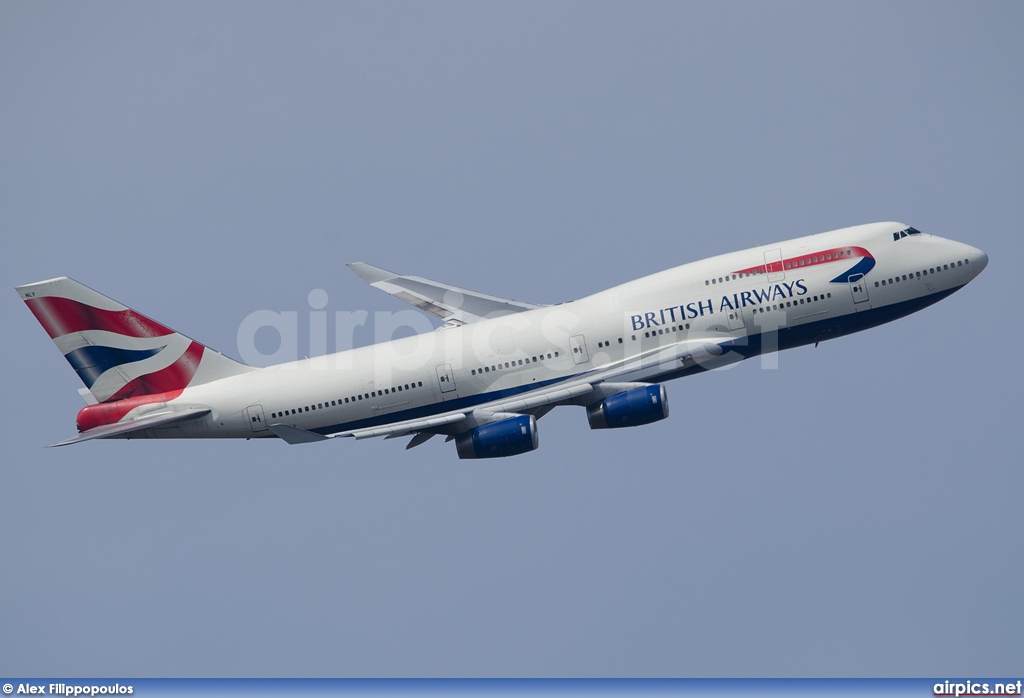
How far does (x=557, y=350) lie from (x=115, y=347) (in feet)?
69.2

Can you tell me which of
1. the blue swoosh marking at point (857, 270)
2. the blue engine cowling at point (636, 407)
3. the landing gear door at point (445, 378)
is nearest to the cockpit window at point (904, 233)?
the blue swoosh marking at point (857, 270)

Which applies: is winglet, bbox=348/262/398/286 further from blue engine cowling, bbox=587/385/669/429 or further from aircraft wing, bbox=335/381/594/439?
blue engine cowling, bbox=587/385/669/429

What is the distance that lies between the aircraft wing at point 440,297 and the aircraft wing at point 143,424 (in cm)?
1263

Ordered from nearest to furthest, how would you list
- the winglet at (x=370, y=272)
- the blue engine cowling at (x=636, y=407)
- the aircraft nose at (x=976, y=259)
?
the blue engine cowling at (x=636, y=407), the aircraft nose at (x=976, y=259), the winglet at (x=370, y=272)

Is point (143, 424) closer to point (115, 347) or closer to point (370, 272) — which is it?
point (115, 347)

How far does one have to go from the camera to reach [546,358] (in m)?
70.2

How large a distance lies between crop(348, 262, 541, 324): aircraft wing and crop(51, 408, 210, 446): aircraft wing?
12632 mm

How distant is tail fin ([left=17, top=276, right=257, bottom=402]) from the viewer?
7281 centimetres

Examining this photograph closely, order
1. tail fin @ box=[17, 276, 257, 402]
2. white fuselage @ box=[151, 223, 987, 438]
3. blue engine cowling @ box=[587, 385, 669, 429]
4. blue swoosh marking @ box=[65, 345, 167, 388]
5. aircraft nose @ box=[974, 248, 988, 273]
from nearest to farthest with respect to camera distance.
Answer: blue engine cowling @ box=[587, 385, 669, 429] → white fuselage @ box=[151, 223, 987, 438] → aircraft nose @ box=[974, 248, 988, 273] → tail fin @ box=[17, 276, 257, 402] → blue swoosh marking @ box=[65, 345, 167, 388]

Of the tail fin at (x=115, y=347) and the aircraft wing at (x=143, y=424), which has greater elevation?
the tail fin at (x=115, y=347)

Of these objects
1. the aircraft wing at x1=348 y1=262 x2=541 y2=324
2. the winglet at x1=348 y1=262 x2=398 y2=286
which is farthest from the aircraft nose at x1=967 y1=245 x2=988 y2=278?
the winglet at x1=348 y1=262 x2=398 y2=286

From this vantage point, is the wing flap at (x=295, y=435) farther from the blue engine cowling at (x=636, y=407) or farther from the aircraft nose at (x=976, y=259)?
the aircraft nose at (x=976, y=259)

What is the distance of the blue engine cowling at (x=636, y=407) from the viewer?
225 feet

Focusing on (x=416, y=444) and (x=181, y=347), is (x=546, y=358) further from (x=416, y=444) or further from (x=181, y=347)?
(x=181, y=347)
